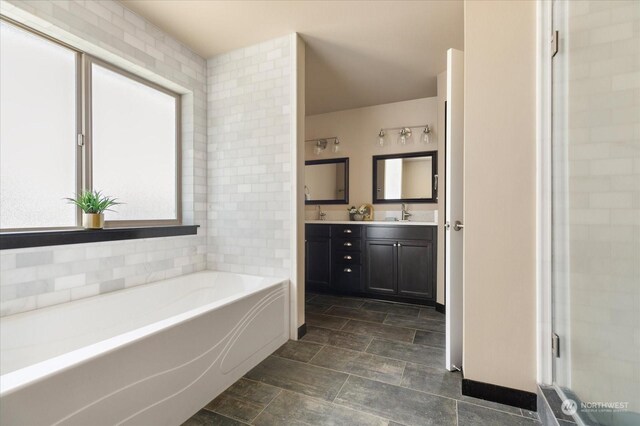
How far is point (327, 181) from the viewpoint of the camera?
172 inches

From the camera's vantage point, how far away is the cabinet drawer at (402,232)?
323 centimetres

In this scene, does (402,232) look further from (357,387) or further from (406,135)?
(357,387)

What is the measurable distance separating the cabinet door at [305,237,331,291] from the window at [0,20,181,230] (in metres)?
1.71

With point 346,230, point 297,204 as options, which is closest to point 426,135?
point 346,230

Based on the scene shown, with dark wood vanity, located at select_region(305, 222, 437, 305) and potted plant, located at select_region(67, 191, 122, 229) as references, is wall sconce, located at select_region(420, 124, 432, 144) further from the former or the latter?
potted plant, located at select_region(67, 191, 122, 229)

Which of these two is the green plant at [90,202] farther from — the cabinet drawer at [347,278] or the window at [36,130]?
the cabinet drawer at [347,278]

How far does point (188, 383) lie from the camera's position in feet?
4.75

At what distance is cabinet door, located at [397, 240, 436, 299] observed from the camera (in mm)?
3223

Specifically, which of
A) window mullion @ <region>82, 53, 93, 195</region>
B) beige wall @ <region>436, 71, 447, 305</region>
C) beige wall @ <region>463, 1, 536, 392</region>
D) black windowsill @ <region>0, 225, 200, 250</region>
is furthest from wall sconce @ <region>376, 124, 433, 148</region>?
window mullion @ <region>82, 53, 93, 195</region>

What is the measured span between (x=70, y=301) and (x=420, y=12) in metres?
3.15

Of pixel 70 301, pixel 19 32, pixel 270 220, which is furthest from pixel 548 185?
pixel 19 32

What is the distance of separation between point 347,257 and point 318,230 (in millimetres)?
514

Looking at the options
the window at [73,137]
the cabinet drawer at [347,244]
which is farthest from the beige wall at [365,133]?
the window at [73,137]

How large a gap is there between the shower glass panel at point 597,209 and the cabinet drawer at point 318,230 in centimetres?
251
